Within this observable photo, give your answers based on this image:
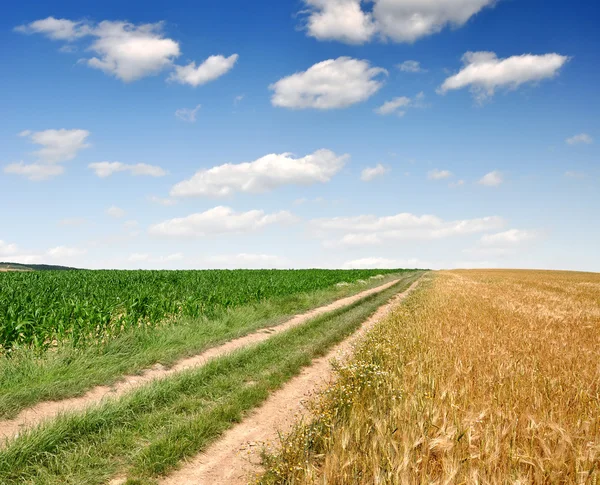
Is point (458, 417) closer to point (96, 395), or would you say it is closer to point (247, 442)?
point (247, 442)

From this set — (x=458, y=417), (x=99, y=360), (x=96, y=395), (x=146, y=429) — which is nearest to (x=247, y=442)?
(x=146, y=429)

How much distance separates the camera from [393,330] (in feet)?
38.4

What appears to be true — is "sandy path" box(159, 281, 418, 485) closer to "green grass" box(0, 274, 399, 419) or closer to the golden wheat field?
the golden wheat field

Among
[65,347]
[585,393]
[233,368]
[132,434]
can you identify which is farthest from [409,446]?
[65,347]

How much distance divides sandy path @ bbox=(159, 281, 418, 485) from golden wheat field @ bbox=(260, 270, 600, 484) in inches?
17.6

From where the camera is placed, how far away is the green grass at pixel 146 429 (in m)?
4.98

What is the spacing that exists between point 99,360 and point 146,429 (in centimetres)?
444

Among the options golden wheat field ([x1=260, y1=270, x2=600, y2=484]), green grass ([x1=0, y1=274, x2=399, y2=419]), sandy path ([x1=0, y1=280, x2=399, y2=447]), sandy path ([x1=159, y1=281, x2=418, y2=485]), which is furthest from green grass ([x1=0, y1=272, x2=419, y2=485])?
green grass ([x1=0, y1=274, x2=399, y2=419])

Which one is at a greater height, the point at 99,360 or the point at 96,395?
the point at 99,360

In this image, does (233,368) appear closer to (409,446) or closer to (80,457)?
(80,457)

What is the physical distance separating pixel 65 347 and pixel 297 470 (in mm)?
8049

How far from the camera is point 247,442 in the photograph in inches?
226

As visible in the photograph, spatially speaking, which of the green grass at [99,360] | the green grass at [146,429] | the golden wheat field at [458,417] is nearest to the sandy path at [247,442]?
the green grass at [146,429]

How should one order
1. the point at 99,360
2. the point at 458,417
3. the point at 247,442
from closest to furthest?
the point at 458,417 < the point at 247,442 < the point at 99,360
